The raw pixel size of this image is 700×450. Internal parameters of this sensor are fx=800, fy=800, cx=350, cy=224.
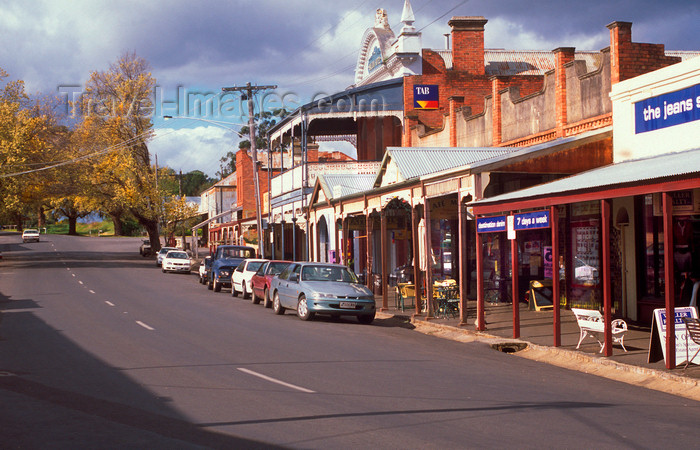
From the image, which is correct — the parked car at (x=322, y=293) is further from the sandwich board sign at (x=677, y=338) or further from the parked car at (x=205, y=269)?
the parked car at (x=205, y=269)

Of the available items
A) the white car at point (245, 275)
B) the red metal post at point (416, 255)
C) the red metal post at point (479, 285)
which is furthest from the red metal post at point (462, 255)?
the white car at point (245, 275)

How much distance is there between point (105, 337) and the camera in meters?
16.3

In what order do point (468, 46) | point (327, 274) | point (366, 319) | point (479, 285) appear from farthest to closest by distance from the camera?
point (468, 46)
point (327, 274)
point (366, 319)
point (479, 285)

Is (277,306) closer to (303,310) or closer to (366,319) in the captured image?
(303,310)

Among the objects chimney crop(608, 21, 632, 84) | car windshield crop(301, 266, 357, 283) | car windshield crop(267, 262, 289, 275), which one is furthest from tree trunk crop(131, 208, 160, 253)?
chimney crop(608, 21, 632, 84)

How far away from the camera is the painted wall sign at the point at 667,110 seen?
49.8 feet

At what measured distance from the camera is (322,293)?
20.8 m

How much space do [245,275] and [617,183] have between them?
1986 centimetres

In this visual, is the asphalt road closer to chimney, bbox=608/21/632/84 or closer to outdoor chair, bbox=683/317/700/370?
outdoor chair, bbox=683/317/700/370

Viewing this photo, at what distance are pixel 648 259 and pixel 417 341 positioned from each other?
5.29 meters

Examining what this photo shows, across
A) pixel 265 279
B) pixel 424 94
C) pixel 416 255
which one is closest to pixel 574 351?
pixel 416 255

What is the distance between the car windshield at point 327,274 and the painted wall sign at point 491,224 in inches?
216

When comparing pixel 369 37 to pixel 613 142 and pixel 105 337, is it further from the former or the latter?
pixel 105 337

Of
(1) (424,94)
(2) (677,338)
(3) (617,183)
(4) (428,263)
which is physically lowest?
(2) (677,338)
